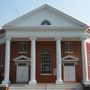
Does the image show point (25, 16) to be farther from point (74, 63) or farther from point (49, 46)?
point (74, 63)

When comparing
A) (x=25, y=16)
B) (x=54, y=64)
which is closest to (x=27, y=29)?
(x=25, y=16)

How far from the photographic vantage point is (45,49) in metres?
31.1

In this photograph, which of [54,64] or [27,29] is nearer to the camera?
[27,29]

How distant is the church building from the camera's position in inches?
1105

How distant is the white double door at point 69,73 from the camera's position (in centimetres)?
2992

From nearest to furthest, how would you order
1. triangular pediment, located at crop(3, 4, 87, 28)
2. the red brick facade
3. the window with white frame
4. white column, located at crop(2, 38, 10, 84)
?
1. white column, located at crop(2, 38, 10, 84)
2. triangular pediment, located at crop(3, 4, 87, 28)
3. the red brick facade
4. the window with white frame

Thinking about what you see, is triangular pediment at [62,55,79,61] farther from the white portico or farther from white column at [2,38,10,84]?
white column at [2,38,10,84]

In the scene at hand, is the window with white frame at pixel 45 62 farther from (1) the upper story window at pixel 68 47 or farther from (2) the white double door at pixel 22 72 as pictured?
(1) the upper story window at pixel 68 47

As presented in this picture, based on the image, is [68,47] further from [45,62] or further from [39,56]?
[39,56]

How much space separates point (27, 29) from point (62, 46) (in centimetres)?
542

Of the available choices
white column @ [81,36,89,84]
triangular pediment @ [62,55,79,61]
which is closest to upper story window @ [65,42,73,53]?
triangular pediment @ [62,55,79,61]

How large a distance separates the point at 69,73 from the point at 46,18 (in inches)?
293

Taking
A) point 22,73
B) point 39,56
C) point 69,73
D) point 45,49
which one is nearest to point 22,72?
point 22,73

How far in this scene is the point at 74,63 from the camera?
30.4m
